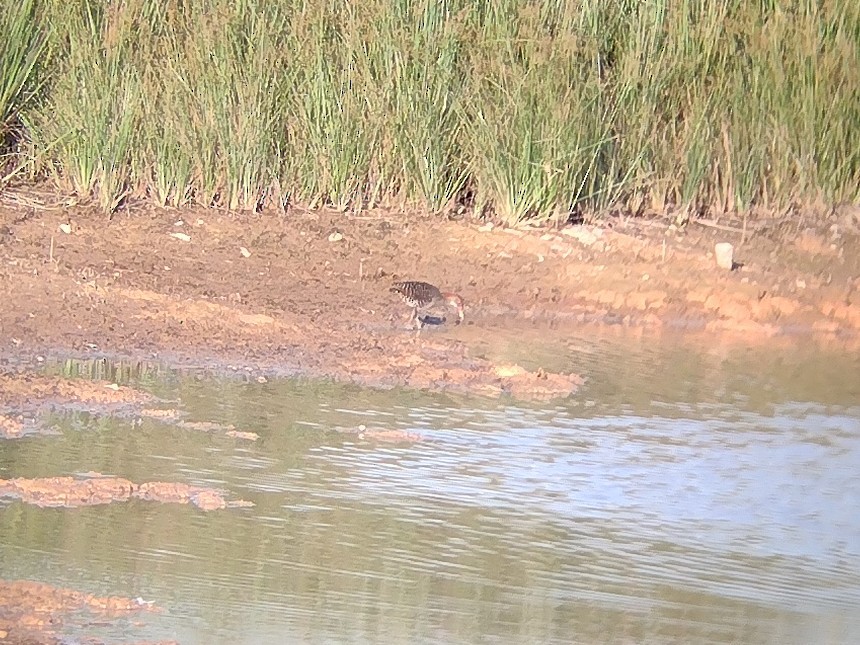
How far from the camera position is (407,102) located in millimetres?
9227

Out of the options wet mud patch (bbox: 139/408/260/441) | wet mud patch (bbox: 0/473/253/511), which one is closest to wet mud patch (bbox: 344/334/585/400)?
wet mud patch (bbox: 139/408/260/441)

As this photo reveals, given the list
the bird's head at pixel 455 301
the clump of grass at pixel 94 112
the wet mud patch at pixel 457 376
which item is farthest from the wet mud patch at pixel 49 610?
the clump of grass at pixel 94 112

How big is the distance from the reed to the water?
2.72 m

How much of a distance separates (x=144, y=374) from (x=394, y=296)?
78.5 inches

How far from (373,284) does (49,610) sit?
4723mm

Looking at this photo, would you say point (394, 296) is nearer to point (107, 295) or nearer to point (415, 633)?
point (107, 295)

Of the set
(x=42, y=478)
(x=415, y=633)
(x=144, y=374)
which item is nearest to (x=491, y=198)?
(x=144, y=374)

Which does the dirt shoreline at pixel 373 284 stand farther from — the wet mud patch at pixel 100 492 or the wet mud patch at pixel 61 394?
the wet mud patch at pixel 100 492

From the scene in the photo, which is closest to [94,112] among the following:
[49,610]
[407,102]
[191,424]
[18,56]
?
[18,56]

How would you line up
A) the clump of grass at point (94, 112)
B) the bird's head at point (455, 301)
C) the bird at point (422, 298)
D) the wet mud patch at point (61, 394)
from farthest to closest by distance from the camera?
the clump of grass at point (94, 112)
the bird's head at point (455, 301)
the bird at point (422, 298)
the wet mud patch at point (61, 394)

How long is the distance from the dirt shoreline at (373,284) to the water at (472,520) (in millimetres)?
560

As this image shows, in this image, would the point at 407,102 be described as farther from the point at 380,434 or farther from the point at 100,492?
the point at 100,492

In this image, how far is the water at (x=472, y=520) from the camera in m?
4.23

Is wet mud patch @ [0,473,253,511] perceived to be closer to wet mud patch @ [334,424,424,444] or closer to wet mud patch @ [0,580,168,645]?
wet mud patch @ [0,580,168,645]
